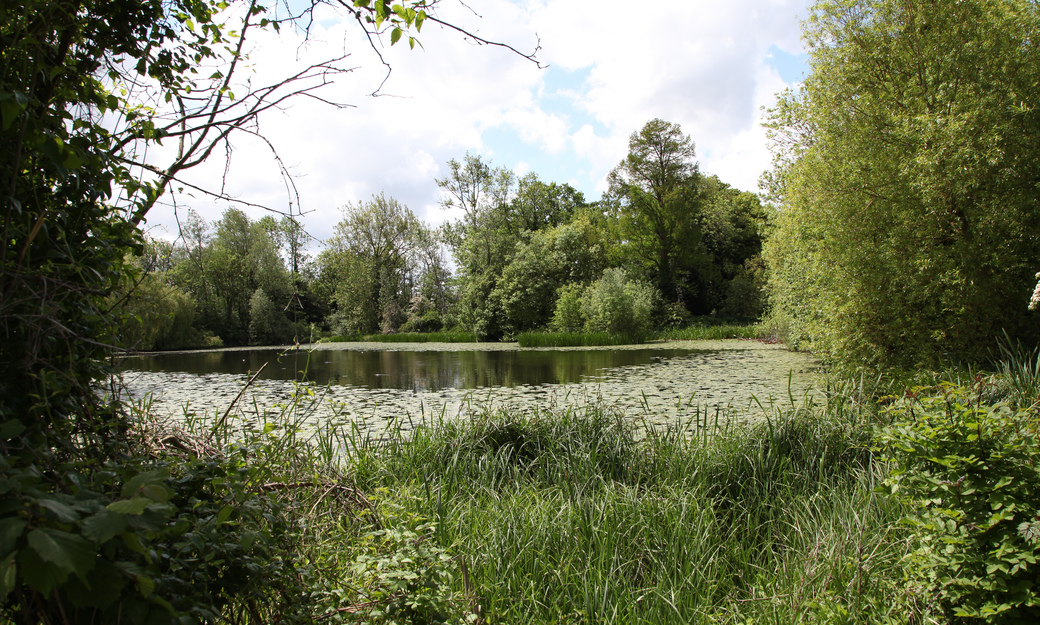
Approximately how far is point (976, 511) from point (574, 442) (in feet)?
8.40

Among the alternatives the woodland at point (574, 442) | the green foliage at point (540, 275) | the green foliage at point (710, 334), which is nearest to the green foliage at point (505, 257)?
the green foliage at point (540, 275)

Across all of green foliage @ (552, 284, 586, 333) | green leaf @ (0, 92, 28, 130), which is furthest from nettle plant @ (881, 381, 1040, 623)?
green foliage @ (552, 284, 586, 333)

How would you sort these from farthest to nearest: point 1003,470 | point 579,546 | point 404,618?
point 579,546
point 1003,470
point 404,618

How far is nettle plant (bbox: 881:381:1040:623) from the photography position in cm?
176

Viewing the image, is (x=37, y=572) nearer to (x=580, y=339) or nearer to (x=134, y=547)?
(x=134, y=547)

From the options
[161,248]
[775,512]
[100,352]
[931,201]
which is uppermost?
[931,201]

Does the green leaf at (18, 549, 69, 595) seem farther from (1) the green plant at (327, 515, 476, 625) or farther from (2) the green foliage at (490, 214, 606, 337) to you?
(2) the green foliage at (490, 214, 606, 337)

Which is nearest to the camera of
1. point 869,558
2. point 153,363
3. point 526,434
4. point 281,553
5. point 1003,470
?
point 281,553

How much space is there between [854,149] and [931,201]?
4.02ft

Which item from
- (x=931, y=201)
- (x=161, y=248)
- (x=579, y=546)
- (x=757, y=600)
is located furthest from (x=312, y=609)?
(x=931, y=201)

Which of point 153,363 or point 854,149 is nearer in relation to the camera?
point 854,149

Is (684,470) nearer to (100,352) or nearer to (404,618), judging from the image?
(404,618)

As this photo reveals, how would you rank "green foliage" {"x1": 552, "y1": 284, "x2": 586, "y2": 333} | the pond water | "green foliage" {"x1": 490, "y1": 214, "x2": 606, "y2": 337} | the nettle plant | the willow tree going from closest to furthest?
the nettle plant → the pond water → the willow tree → "green foliage" {"x1": 552, "y1": 284, "x2": 586, "y2": 333} → "green foliage" {"x1": 490, "y1": 214, "x2": 606, "y2": 337}

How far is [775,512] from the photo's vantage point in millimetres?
3391
